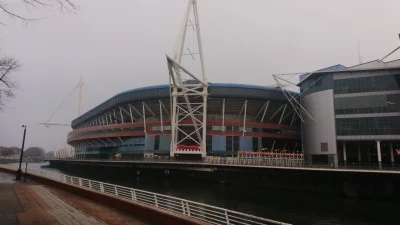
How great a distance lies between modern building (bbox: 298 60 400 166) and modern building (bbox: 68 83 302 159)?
15.8 meters

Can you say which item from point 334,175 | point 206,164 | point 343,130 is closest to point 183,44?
point 206,164

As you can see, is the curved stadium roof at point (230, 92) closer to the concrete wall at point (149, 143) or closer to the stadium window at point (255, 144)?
the concrete wall at point (149, 143)

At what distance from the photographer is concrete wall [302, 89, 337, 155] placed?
50.5 metres

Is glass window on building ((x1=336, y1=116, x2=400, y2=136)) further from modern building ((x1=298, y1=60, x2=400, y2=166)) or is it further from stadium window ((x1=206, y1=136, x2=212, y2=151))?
stadium window ((x1=206, y1=136, x2=212, y2=151))

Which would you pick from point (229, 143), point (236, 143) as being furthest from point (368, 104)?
point (229, 143)

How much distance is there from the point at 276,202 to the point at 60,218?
26.5m

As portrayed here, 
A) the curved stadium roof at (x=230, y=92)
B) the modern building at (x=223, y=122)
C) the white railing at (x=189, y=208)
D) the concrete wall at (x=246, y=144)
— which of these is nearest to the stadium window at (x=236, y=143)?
the modern building at (x=223, y=122)

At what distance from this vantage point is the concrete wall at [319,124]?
1987 inches

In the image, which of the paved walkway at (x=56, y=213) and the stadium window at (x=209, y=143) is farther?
the stadium window at (x=209, y=143)

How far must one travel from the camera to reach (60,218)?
492 inches

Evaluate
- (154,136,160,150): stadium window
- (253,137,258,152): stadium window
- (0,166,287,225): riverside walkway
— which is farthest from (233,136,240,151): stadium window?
(0,166,287,225): riverside walkway

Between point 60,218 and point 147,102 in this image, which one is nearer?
point 60,218

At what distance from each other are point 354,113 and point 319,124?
21.8ft

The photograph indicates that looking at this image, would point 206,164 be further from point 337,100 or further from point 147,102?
point 147,102
